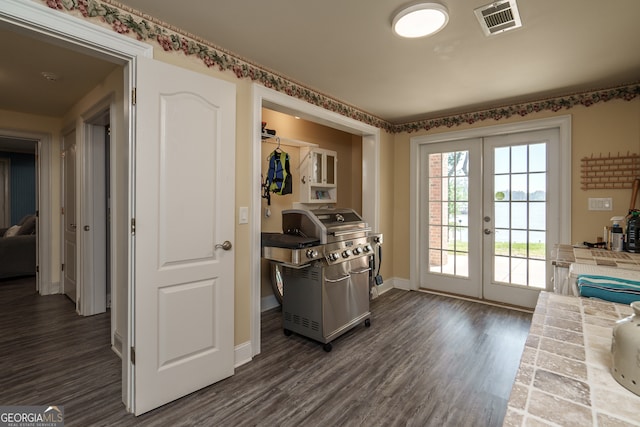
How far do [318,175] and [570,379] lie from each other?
3.51 meters

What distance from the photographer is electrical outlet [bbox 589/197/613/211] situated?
9.75 ft

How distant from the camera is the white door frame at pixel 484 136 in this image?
125 inches

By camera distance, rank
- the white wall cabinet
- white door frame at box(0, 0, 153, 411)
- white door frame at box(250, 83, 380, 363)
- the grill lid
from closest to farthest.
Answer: white door frame at box(0, 0, 153, 411) < white door frame at box(250, 83, 380, 363) < the grill lid < the white wall cabinet

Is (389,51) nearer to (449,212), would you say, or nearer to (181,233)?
(181,233)

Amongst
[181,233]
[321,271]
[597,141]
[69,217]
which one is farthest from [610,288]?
[69,217]

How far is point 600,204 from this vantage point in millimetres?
3020

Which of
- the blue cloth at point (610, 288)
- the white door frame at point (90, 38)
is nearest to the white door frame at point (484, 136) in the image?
the blue cloth at point (610, 288)

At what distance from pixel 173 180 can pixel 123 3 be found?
1.03 meters

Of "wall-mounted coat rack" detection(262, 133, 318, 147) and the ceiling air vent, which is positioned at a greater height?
the ceiling air vent

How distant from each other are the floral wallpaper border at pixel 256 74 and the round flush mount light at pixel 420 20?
1157 millimetres

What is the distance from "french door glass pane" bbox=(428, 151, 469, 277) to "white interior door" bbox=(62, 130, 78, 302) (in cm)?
438

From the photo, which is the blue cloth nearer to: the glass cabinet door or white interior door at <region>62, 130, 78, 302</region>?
the glass cabinet door

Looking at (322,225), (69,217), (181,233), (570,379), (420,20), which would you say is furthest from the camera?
(69,217)

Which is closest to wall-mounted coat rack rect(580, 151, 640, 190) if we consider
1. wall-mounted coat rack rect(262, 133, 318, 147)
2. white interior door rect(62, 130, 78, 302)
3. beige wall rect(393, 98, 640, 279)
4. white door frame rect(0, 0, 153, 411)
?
beige wall rect(393, 98, 640, 279)
